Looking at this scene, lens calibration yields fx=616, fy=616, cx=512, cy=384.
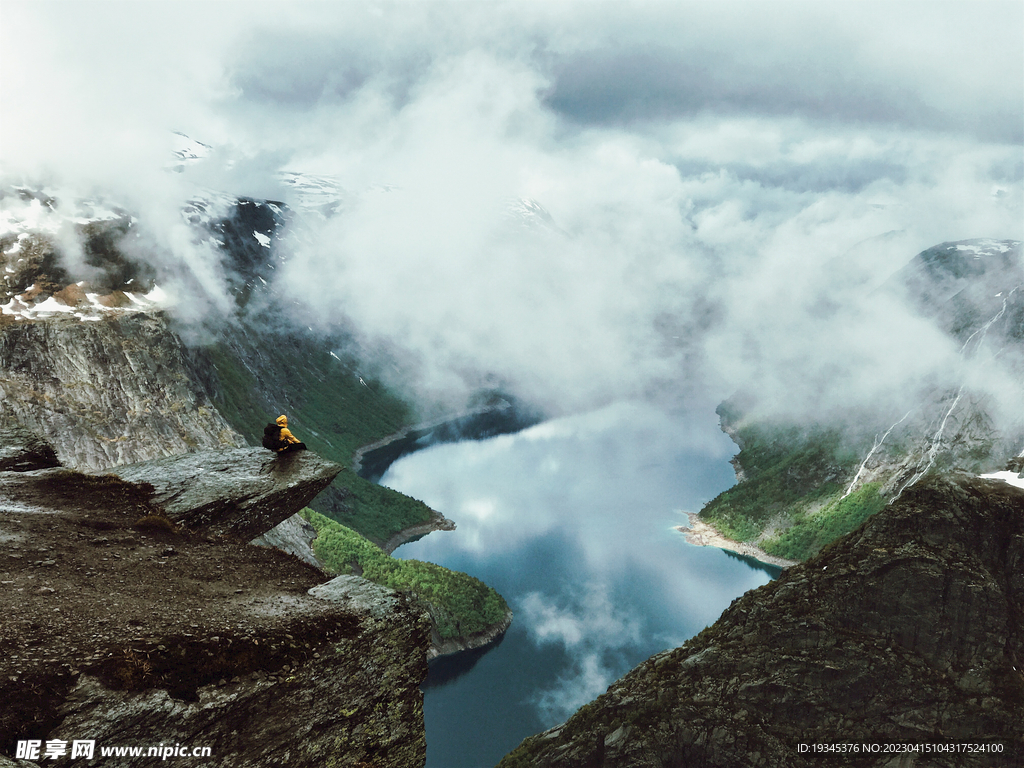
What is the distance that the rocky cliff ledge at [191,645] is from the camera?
13312mm

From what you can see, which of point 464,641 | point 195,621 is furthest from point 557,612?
point 195,621

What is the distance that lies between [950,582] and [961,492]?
7.75 m

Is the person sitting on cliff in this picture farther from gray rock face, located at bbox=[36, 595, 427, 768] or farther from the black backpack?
gray rock face, located at bbox=[36, 595, 427, 768]

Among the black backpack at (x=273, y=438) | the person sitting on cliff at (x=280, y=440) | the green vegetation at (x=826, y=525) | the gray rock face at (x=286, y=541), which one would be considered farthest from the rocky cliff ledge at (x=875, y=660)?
the green vegetation at (x=826, y=525)

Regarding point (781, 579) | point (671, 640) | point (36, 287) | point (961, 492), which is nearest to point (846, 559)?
point (781, 579)

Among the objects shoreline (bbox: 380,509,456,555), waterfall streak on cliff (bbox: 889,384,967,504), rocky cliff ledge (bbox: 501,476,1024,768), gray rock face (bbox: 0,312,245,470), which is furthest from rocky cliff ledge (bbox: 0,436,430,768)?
waterfall streak on cliff (bbox: 889,384,967,504)

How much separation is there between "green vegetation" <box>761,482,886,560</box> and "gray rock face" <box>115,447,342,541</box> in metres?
187

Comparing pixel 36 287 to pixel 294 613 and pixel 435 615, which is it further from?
pixel 294 613

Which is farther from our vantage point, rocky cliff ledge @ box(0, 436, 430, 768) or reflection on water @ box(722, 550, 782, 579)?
reflection on water @ box(722, 550, 782, 579)

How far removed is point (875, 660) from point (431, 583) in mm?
95360

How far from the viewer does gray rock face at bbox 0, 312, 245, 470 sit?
322 ft

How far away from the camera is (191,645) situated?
1500 cm

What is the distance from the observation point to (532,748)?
74.1 m

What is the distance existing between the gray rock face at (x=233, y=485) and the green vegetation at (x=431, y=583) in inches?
3993
